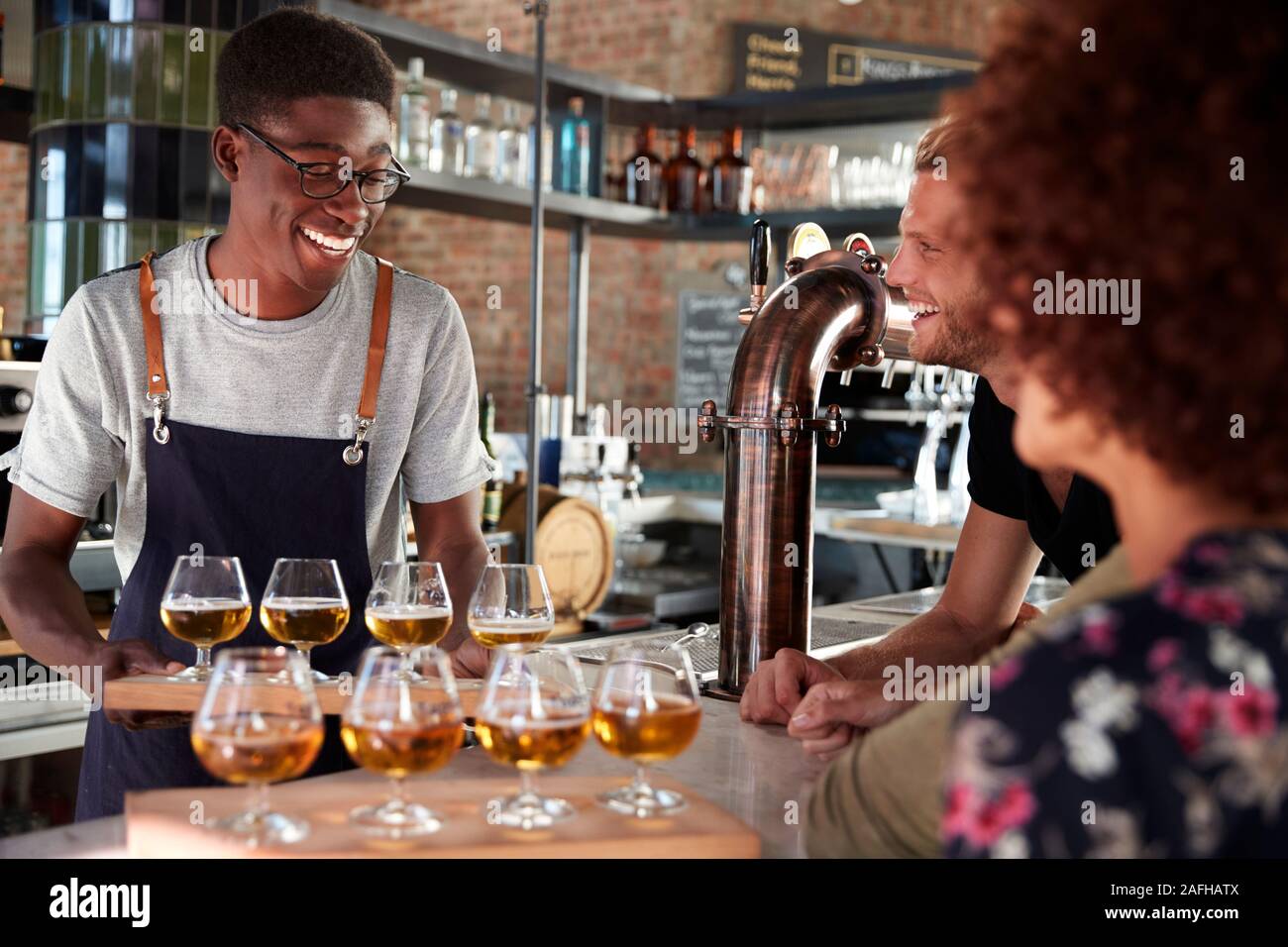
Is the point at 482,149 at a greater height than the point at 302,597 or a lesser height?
greater

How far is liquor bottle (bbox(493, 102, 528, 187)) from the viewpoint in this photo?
4605 mm

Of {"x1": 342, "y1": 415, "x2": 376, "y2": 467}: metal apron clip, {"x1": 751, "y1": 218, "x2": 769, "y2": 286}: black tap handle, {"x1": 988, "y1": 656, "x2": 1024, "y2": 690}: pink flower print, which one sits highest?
{"x1": 751, "y1": 218, "x2": 769, "y2": 286}: black tap handle

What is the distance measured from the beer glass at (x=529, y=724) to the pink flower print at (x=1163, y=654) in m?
0.48

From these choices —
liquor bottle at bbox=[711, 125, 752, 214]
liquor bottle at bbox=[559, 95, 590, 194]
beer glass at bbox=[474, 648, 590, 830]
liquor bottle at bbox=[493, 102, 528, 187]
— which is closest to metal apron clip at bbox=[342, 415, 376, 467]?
beer glass at bbox=[474, 648, 590, 830]

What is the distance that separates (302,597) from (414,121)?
3.01 metres

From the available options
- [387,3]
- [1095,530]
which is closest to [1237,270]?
[1095,530]

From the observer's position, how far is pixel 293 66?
1.80m

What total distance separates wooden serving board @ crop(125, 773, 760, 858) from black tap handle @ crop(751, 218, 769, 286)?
2.92 ft

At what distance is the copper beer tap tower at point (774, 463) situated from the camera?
1.70 m

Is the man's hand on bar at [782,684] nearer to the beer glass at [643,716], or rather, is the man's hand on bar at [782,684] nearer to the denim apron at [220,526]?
the beer glass at [643,716]

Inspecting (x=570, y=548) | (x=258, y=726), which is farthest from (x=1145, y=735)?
(x=570, y=548)

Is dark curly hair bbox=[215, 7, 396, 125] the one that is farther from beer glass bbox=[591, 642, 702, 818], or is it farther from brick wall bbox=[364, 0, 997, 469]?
brick wall bbox=[364, 0, 997, 469]

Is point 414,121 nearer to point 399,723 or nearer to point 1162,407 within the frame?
point 399,723

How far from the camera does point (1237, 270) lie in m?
0.74
